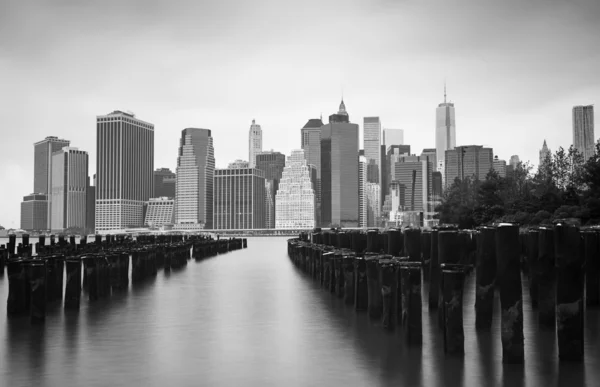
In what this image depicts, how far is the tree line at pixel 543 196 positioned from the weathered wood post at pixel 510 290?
35030 millimetres

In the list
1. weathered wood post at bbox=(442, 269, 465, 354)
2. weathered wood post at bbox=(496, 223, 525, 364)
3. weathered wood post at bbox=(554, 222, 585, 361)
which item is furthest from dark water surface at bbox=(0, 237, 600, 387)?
weathered wood post at bbox=(554, 222, 585, 361)

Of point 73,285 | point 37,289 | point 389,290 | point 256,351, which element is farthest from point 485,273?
point 73,285

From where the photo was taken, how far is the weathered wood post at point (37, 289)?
17.6 meters

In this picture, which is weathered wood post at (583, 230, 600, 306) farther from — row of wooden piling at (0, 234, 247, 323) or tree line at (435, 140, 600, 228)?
tree line at (435, 140, 600, 228)

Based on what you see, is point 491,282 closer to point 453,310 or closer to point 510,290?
point 453,310

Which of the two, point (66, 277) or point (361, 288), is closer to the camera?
point (361, 288)

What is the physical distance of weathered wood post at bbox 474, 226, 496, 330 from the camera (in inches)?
555

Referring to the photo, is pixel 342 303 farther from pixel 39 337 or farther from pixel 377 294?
pixel 39 337

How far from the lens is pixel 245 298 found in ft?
87.6

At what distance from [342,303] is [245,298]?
5.66 meters

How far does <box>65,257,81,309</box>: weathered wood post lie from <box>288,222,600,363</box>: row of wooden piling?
31.2ft

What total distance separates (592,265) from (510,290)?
859 centimetres

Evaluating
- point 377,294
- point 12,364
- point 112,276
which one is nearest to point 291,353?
point 377,294

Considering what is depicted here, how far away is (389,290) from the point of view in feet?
50.9
